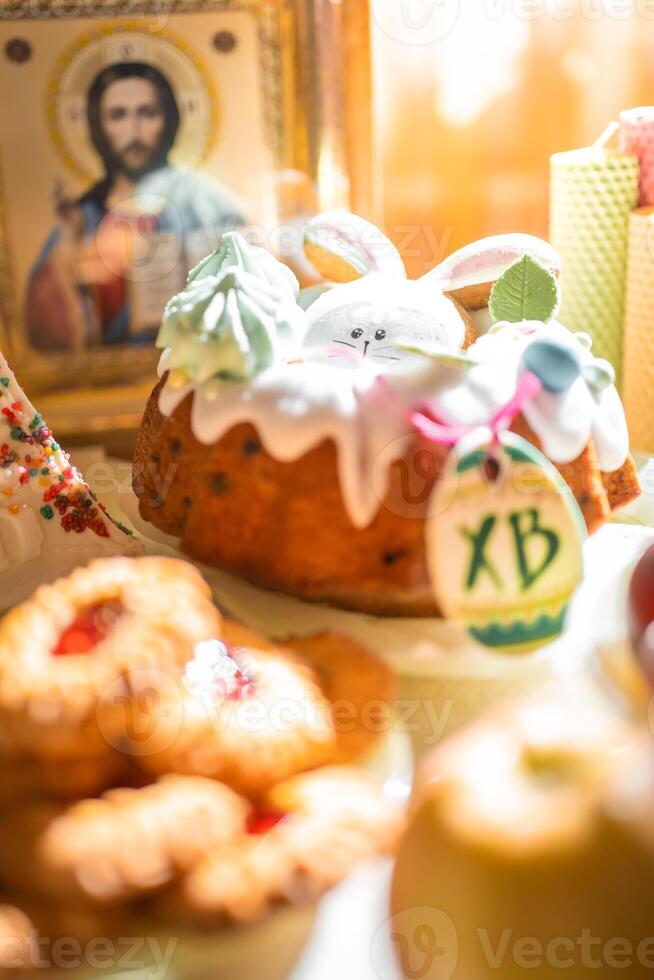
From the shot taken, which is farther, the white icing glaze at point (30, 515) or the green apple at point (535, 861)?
the white icing glaze at point (30, 515)

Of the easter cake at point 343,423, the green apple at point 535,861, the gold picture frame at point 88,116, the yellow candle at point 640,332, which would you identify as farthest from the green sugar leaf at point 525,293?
the gold picture frame at point 88,116

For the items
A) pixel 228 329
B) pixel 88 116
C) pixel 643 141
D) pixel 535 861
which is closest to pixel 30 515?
pixel 228 329

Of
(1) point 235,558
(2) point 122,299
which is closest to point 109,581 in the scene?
(1) point 235,558

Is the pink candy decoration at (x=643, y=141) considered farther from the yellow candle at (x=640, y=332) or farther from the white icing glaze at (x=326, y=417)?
the white icing glaze at (x=326, y=417)

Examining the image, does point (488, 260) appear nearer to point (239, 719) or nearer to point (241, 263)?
point (241, 263)

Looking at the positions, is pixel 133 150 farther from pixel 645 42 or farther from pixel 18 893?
pixel 18 893

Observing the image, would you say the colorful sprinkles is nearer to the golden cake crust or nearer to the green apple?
the golden cake crust
